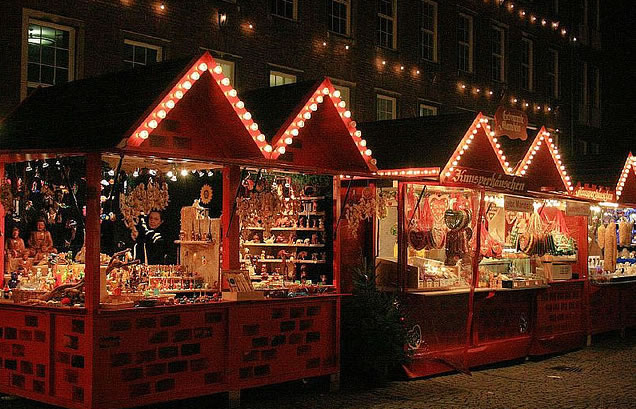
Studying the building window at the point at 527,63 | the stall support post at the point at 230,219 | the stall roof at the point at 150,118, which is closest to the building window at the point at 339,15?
the building window at the point at 527,63

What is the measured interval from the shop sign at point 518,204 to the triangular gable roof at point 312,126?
13.4 feet

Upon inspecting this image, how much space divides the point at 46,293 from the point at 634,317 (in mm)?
15112

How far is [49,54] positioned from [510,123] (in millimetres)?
8103

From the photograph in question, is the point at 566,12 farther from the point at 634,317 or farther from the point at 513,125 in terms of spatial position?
the point at 513,125

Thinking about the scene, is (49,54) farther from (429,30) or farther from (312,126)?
(429,30)

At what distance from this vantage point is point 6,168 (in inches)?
476

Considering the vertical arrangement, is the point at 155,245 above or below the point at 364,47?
below

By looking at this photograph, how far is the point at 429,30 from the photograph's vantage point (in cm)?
2542

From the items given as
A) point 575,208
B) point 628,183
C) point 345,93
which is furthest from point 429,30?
point 575,208

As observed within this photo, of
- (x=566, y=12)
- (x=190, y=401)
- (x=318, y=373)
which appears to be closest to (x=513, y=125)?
(x=318, y=373)

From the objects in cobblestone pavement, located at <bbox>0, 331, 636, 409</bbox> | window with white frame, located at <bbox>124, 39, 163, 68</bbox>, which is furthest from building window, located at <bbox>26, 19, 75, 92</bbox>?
cobblestone pavement, located at <bbox>0, 331, 636, 409</bbox>

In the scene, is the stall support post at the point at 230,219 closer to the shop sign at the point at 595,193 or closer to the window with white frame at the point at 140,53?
the window with white frame at the point at 140,53

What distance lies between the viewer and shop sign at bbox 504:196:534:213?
622 inches

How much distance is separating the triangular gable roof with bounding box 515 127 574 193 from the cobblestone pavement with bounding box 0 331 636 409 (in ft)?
11.2
